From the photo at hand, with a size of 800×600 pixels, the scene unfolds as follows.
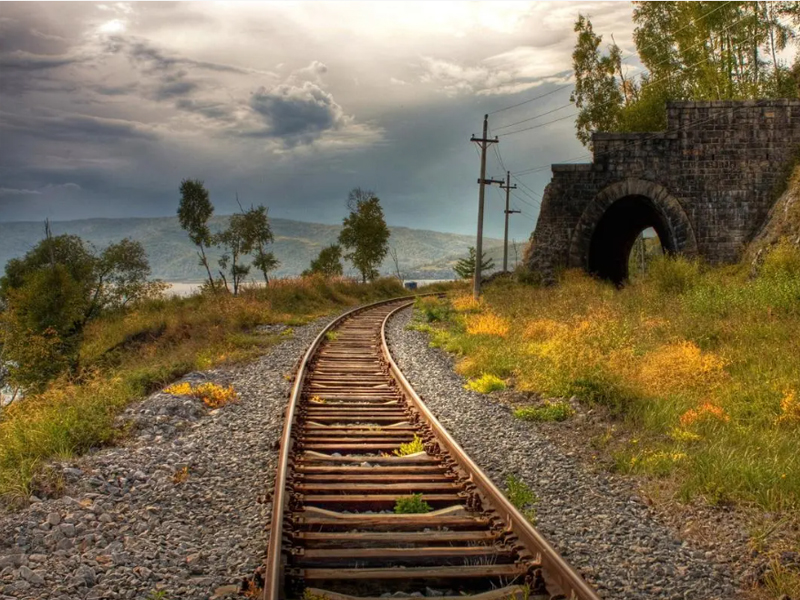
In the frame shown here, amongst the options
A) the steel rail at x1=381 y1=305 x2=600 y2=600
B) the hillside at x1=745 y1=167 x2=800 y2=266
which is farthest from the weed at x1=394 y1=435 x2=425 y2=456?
the hillside at x1=745 y1=167 x2=800 y2=266

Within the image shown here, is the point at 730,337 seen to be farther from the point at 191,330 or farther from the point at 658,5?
the point at 658,5

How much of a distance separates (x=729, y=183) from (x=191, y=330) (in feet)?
57.9

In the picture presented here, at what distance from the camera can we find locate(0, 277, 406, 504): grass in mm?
6723

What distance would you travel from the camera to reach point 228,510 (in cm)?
524

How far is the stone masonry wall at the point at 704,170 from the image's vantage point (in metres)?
21.4

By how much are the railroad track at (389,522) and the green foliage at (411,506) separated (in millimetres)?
31

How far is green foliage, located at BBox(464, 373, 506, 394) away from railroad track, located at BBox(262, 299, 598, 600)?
1887mm

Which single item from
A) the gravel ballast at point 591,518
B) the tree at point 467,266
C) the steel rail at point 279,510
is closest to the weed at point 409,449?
the gravel ballast at point 591,518

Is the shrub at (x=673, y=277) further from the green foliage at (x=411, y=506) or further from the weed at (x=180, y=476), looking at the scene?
the weed at (x=180, y=476)

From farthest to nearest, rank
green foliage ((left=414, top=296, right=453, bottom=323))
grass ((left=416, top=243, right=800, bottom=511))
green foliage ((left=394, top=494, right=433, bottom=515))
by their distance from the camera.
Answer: green foliage ((left=414, top=296, right=453, bottom=323)) → grass ((left=416, top=243, right=800, bottom=511)) → green foliage ((left=394, top=494, right=433, bottom=515))

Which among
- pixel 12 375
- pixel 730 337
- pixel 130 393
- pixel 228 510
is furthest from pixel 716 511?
pixel 12 375

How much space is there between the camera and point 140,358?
1739 centimetres

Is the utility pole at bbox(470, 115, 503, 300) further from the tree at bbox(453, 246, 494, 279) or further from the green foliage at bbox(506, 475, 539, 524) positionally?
the green foliage at bbox(506, 475, 539, 524)

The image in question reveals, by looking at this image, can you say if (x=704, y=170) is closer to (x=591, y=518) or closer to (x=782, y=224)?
(x=782, y=224)
